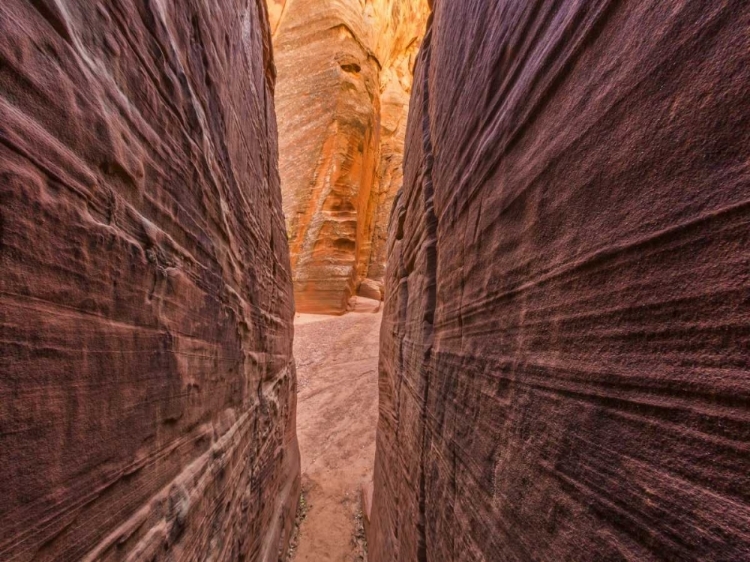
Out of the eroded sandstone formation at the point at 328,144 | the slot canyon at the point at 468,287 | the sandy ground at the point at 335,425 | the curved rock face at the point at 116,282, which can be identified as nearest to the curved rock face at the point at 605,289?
the slot canyon at the point at 468,287

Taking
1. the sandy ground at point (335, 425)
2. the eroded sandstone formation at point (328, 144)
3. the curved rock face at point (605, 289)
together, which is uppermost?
the eroded sandstone formation at point (328, 144)

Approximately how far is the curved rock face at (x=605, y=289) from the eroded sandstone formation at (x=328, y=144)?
1370 cm

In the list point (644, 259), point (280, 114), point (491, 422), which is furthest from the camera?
point (280, 114)

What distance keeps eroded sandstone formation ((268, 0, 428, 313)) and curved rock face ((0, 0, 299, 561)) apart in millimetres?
12988

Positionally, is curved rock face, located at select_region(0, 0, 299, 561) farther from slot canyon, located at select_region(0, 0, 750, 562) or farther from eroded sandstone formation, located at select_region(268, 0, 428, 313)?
eroded sandstone formation, located at select_region(268, 0, 428, 313)

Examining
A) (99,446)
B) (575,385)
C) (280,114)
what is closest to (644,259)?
(575,385)

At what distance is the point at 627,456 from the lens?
69 centimetres

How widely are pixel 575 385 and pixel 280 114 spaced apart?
1882 cm

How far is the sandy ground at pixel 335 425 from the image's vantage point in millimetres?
5152

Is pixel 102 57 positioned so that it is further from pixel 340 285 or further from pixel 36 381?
pixel 340 285

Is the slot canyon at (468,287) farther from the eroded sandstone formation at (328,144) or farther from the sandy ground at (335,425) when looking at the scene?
the eroded sandstone formation at (328,144)

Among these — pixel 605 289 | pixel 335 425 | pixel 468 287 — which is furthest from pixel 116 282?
pixel 335 425

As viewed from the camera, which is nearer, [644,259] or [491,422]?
[644,259]

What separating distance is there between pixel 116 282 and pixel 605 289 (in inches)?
54.4
